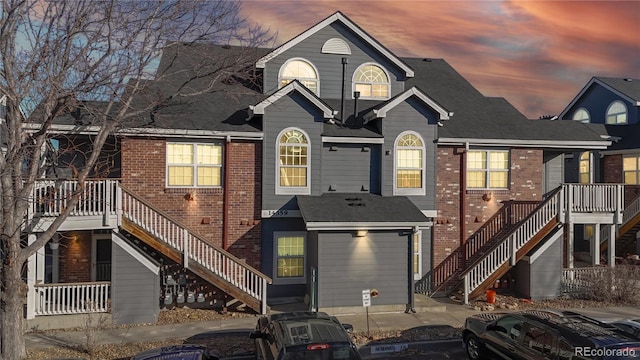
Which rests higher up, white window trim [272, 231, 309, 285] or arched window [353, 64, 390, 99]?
arched window [353, 64, 390, 99]

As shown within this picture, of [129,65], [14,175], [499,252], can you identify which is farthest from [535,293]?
[14,175]

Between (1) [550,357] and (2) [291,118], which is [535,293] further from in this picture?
(2) [291,118]

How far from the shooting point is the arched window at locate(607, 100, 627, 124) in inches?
1054

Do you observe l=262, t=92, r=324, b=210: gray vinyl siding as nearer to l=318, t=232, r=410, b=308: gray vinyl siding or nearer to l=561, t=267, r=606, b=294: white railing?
l=318, t=232, r=410, b=308: gray vinyl siding

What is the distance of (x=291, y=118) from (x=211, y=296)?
675 centimetres

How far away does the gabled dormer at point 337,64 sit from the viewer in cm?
1797

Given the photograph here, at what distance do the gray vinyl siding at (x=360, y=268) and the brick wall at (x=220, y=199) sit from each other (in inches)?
114

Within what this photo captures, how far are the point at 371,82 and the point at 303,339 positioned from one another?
1290 centimetres

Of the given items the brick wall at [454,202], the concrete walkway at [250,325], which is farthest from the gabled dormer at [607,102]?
the concrete walkway at [250,325]

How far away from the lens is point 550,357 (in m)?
8.59

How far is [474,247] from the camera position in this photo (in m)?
18.1

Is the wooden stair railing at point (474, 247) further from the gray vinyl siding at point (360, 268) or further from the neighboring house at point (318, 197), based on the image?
the gray vinyl siding at point (360, 268)

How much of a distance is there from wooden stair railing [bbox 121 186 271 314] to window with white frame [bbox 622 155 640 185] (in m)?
20.8

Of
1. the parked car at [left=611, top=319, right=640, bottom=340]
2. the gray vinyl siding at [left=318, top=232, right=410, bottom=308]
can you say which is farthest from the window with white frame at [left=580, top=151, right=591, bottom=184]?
the parked car at [left=611, top=319, right=640, bottom=340]
